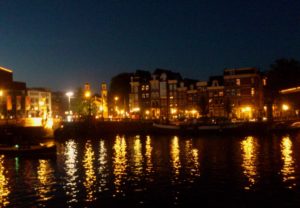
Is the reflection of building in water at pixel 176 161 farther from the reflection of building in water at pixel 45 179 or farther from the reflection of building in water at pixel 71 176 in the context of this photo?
the reflection of building in water at pixel 45 179

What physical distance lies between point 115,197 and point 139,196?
1906mm

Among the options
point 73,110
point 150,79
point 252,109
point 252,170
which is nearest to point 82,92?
point 73,110

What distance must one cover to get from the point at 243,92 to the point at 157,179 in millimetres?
88841

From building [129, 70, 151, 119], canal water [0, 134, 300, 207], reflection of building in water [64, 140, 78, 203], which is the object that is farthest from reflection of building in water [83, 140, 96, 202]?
building [129, 70, 151, 119]

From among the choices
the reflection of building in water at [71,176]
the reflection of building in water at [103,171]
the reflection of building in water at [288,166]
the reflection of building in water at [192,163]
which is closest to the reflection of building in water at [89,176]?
the reflection of building in water at [103,171]

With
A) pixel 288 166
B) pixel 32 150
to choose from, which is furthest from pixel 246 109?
pixel 32 150

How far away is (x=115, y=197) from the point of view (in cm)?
3166

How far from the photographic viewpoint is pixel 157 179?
38.4 metres

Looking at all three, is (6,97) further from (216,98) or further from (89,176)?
(89,176)

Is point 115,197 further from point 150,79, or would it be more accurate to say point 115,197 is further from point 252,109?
point 150,79

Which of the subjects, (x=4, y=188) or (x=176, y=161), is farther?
(x=176, y=161)

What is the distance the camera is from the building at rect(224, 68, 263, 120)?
397ft

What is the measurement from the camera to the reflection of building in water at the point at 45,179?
33125 millimetres

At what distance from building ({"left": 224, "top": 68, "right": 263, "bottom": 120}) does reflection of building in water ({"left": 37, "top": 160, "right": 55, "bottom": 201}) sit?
80.2 metres
